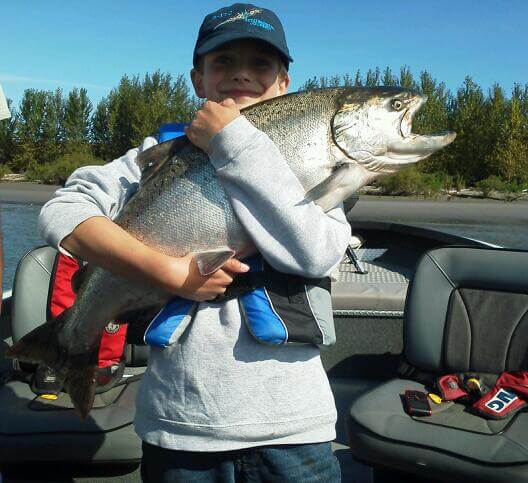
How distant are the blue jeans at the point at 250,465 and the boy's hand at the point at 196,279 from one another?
17.5 inches

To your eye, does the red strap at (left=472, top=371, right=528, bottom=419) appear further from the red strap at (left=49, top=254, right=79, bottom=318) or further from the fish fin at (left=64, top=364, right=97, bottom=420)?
the red strap at (left=49, top=254, right=79, bottom=318)

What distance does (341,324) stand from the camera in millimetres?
5074

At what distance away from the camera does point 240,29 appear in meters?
1.96

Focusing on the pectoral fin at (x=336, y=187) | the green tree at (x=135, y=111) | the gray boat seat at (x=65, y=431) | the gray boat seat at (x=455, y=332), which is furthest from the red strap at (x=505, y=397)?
the green tree at (x=135, y=111)

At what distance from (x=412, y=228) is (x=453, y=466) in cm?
413

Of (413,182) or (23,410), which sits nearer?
(23,410)

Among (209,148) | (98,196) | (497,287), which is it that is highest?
(209,148)

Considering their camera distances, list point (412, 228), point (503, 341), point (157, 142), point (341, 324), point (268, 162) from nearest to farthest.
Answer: point (268, 162) < point (157, 142) < point (503, 341) < point (341, 324) < point (412, 228)

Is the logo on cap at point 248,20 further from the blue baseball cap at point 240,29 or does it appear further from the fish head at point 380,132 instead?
the fish head at point 380,132

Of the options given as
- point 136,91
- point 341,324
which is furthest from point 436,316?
point 136,91

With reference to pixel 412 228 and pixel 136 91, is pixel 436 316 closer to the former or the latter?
pixel 412 228

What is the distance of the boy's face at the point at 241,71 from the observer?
6.61 ft

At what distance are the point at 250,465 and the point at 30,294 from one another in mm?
2808

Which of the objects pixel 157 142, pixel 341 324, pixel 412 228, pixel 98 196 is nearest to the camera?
pixel 98 196
